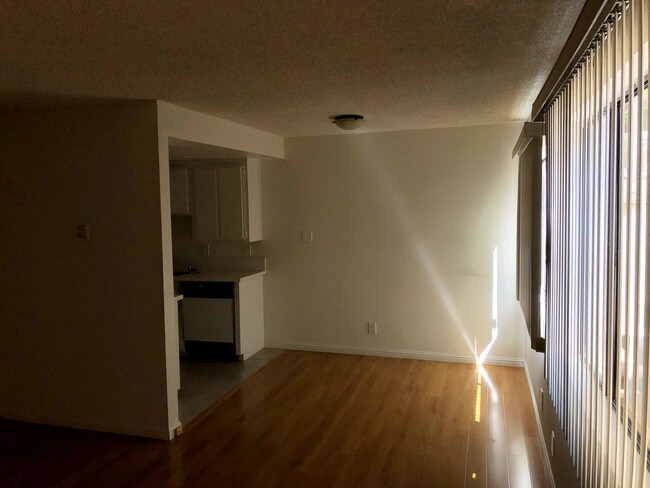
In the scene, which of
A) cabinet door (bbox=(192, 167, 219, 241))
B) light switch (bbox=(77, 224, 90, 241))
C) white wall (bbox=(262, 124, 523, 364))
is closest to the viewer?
light switch (bbox=(77, 224, 90, 241))

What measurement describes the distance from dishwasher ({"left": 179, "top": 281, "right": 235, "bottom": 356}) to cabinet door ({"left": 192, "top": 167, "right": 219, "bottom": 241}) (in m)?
0.57

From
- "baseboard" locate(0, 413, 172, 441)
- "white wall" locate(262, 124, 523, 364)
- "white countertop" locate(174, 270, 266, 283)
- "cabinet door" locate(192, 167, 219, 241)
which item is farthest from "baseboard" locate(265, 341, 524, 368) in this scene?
"baseboard" locate(0, 413, 172, 441)

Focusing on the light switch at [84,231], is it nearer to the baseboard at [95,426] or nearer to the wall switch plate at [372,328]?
the baseboard at [95,426]

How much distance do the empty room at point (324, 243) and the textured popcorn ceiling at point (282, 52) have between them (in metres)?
0.02

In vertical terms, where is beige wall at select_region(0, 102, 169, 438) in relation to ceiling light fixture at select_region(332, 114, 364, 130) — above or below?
below

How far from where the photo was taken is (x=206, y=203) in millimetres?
5559

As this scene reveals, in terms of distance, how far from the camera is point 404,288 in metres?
5.29

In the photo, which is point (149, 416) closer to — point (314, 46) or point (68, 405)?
point (68, 405)

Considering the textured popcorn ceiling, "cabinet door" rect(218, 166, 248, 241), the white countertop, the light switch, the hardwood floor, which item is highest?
the textured popcorn ceiling

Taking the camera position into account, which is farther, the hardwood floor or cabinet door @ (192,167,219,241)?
cabinet door @ (192,167,219,241)

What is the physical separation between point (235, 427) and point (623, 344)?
2966 millimetres

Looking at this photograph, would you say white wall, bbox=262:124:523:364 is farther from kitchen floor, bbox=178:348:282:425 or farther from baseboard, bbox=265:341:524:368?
kitchen floor, bbox=178:348:282:425

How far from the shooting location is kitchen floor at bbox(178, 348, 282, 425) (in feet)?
13.8

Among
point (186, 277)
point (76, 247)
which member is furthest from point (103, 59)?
point (186, 277)
